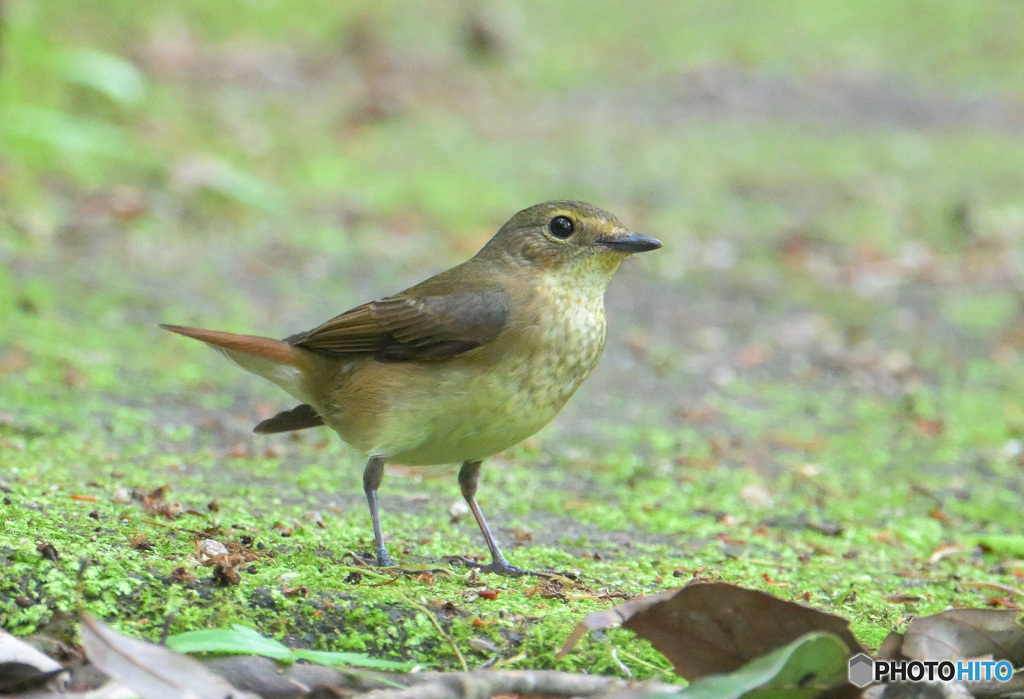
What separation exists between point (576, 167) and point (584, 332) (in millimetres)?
8469

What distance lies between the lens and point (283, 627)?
10.3ft

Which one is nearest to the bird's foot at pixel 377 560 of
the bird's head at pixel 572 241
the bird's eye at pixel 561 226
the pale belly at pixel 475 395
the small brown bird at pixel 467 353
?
the small brown bird at pixel 467 353

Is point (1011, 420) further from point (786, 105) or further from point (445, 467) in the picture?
point (786, 105)

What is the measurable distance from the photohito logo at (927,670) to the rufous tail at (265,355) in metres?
2.43

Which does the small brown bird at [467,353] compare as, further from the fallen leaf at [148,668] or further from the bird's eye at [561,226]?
the fallen leaf at [148,668]

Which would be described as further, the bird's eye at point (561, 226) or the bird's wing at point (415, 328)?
the bird's eye at point (561, 226)

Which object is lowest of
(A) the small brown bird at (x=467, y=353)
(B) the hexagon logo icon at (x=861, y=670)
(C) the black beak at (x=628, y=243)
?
(B) the hexagon logo icon at (x=861, y=670)

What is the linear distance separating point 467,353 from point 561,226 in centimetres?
68

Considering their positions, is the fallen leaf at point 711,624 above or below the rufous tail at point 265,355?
below

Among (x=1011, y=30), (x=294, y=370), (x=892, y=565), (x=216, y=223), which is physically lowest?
(x=892, y=565)

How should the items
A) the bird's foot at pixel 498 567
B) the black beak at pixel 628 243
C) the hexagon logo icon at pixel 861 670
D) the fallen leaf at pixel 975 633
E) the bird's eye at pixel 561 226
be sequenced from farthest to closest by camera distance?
the bird's eye at pixel 561 226, the black beak at pixel 628 243, the bird's foot at pixel 498 567, the fallen leaf at pixel 975 633, the hexagon logo icon at pixel 861 670

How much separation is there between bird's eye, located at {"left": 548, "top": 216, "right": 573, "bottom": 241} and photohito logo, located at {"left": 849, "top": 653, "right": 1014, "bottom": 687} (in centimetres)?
203

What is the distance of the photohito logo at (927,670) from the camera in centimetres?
280

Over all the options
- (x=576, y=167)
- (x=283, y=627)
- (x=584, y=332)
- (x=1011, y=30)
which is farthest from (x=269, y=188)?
(x=1011, y=30)
